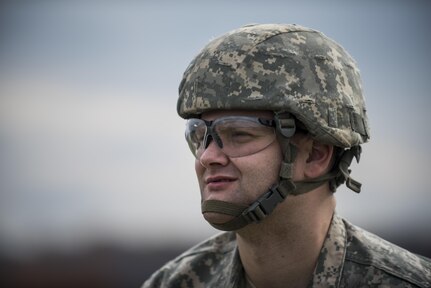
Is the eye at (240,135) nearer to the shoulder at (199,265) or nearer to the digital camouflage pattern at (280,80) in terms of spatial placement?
the digital camouflage pattern at (280,80)

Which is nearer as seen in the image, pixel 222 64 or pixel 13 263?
pixel 222 64

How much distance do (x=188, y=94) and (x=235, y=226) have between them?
1.10 m

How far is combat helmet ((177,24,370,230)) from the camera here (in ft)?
20.2

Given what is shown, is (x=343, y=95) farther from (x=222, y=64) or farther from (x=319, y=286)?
(x=319, y=286)

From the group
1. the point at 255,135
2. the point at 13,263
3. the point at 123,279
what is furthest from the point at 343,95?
the point at 13,263

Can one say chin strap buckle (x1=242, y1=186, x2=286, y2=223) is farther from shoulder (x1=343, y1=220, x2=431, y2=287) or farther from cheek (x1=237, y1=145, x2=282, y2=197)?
shoulder (x1=343, y1=220, x2=431, y2=287)

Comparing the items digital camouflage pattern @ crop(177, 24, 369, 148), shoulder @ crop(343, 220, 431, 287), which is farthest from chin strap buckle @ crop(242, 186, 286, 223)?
shoulder @ crop(343, 220, 431, 287)

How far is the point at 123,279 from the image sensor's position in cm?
1786

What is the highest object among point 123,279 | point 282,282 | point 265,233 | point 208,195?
point 208,195

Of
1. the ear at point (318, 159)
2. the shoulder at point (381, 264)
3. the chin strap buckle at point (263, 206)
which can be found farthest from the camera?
the ear at point (318, 159)

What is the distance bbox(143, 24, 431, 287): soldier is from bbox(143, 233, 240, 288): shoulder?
547mm

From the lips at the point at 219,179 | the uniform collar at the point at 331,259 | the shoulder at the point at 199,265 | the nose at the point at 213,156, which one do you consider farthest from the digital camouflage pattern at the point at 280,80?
the shoulder at the point at 199,265

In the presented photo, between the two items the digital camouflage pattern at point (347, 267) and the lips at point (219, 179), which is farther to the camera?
the digital camouflage pattern at point (347, 267)

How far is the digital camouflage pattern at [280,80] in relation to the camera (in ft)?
20.2
